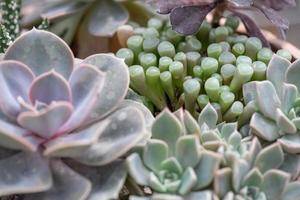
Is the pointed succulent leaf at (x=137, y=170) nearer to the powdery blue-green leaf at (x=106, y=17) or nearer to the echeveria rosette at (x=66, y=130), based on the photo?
the echeveria rosette at (x=66, y=130)

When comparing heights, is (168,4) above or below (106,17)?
above

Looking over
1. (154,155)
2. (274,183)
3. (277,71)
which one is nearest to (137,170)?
(154,155)

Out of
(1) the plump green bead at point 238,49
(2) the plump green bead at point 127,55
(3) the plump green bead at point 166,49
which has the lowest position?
(1) the plump green bead at point 238,49

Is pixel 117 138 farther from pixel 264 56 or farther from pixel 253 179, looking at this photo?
pixel 264 56

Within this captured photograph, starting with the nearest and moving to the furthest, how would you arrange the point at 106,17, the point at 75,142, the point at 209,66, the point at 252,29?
the point at 75,142 → the point at 209,66 → the point at 252,29 → the point at 106,17

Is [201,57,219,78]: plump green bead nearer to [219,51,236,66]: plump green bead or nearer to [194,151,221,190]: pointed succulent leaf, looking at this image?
[219,51,236,66]: plump green bead

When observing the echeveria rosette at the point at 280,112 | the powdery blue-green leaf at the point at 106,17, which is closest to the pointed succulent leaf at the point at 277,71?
the echeveria rosette at the point at 280,112

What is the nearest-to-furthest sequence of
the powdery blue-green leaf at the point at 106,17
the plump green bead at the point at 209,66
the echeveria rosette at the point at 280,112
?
the echeveria rosette at the point at 280,112 < the plump green bead at the point at 209,66 < the powdery blue-green leaf at the point at 106,17
